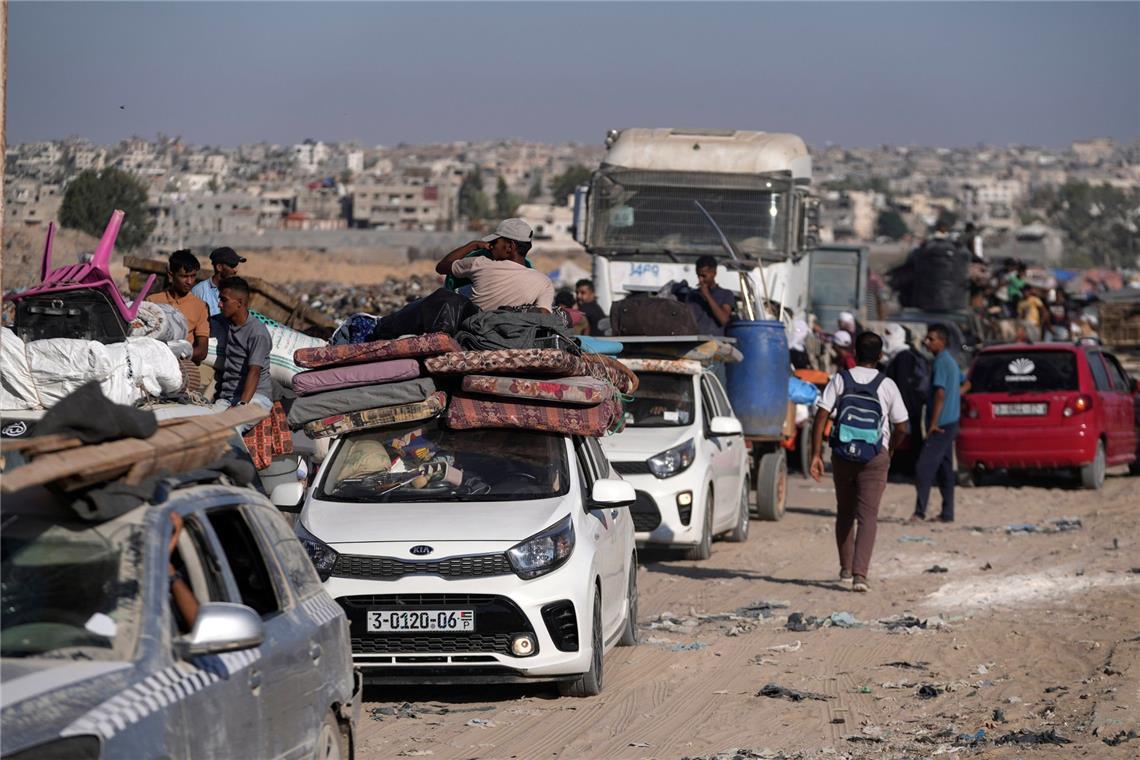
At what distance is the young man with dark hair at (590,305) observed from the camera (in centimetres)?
2048

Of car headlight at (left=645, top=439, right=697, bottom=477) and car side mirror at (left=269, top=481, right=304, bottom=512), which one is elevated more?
car side mirror at (left=269, top=481, right=304, bottom=512)

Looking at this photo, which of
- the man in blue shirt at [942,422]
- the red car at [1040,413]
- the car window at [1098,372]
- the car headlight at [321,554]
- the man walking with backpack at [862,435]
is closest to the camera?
the car headlight at [321,554]

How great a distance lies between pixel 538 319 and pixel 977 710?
3.65 meters

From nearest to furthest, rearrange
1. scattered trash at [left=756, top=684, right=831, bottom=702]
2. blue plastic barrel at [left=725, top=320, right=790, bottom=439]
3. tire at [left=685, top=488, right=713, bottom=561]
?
scattered trash at [left=756, top=684, right=831, bottom=702] < tire at [left=685, top=488, right=713, bottom=561] < blue plastic barrel at [left=725, top=320, right=790, bottom=439]

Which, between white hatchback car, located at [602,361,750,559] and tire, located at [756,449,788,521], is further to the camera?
tire, located at [756,449,788,521]

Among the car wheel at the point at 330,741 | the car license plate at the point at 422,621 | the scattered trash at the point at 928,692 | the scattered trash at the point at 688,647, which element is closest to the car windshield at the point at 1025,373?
the scattered trash at the point at 688,647

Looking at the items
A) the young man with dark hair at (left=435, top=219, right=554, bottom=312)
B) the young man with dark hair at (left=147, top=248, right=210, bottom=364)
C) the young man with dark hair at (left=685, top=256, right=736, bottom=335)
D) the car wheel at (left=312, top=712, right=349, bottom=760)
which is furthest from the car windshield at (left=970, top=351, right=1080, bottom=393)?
the car wheel at (left=312, top=712, right=349, bottom=760)

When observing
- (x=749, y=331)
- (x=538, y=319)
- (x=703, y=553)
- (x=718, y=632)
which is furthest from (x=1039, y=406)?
(x=538, y=319)

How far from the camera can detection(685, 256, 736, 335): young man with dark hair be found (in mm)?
18906

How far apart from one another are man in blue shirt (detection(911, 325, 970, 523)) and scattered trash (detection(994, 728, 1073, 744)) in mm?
9851

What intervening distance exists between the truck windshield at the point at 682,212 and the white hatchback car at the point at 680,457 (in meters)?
7.12

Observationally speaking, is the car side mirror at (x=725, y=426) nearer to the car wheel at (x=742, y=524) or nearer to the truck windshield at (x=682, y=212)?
the car wheel at (x=742, y=524)

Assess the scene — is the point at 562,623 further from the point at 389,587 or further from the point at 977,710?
the point at 977,710

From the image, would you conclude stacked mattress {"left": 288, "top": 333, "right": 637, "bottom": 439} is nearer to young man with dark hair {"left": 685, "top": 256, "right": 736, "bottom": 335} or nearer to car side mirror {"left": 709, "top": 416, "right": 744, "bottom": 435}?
car side mirror {"left": 709, "top": 416, "right": 744, "bottom": 435}
